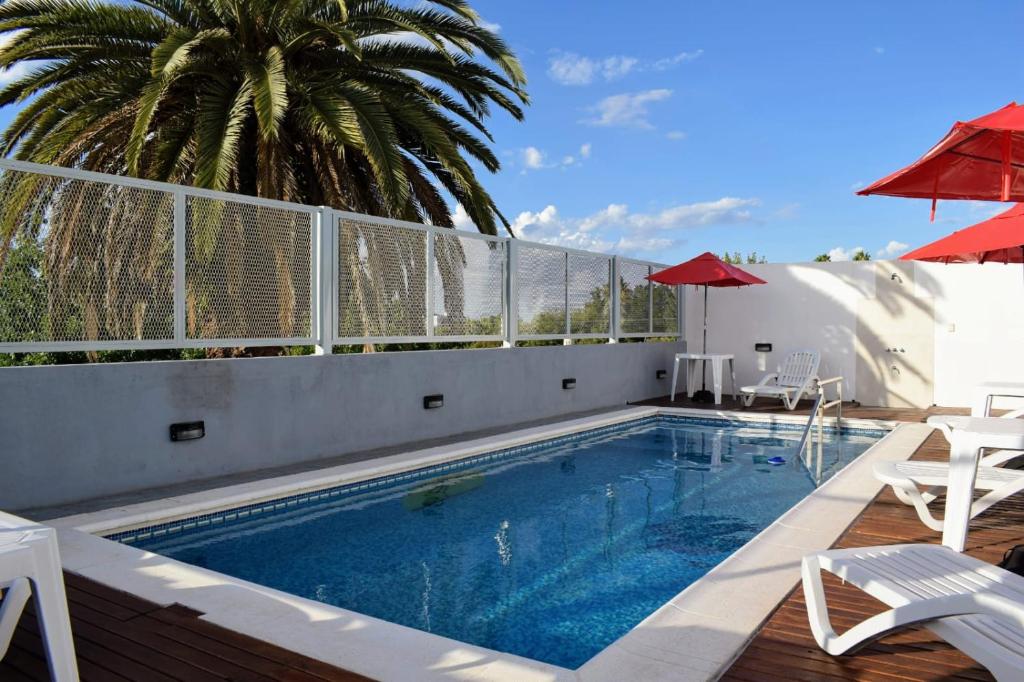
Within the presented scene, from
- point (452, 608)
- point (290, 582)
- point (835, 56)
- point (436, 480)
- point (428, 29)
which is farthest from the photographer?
point (835, 56)

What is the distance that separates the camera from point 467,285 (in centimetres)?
903

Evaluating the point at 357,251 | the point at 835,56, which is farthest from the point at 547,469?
the point at 835,56

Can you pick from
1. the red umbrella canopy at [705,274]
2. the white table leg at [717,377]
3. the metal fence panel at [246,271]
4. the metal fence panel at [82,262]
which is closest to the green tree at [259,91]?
the metal fence panel at [246,271]

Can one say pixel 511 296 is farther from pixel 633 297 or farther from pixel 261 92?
pixel 261 92

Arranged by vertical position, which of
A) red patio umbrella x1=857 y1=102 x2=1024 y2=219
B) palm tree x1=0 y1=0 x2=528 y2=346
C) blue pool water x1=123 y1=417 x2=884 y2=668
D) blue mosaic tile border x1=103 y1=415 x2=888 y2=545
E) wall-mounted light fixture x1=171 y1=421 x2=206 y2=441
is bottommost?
blue pool water x1=123 y1=417 x2=884 y2=668

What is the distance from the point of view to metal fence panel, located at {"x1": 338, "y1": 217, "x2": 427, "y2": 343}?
7.43 metres

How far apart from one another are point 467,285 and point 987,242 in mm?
5435

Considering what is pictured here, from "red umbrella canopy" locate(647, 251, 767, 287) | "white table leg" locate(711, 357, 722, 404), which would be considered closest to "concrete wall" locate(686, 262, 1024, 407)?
"red umbrella canopy" locate(647, 251, 767, 287)

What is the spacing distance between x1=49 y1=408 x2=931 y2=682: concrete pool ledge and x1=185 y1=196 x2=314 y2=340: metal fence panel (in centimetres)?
169

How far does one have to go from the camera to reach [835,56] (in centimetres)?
1969

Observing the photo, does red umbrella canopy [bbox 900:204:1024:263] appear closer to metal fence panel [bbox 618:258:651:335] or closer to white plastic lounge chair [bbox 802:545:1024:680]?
white plastic lounge chair [bbox 802:545:1024:680]

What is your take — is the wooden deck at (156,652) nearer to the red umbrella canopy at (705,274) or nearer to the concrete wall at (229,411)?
the concrete wall at (229,411)

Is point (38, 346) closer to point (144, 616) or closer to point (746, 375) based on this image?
point (144, 616)

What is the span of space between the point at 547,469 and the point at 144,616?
15.8ft
